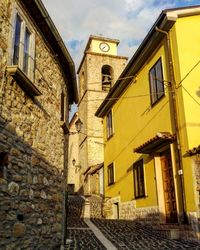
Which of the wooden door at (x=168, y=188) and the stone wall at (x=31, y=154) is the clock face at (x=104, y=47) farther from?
the stone wall at (x=31, y=154)

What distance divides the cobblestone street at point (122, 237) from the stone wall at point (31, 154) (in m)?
1.10

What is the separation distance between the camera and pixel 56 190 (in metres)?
8.40

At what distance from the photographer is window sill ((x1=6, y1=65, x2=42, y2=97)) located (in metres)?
5.86

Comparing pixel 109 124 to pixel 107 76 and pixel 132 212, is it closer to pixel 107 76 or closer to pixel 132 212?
pixel 132 212

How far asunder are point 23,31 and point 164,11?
489 cm

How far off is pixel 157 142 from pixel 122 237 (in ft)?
10.1

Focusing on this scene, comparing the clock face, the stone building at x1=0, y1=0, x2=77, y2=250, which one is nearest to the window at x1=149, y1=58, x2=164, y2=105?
the stone building at x1=0, y1=0, x2=77, y2=250

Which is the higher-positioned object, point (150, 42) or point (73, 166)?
point (150, 42)

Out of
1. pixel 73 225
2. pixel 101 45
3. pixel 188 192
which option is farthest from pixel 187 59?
pixel 101 45

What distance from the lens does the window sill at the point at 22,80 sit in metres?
5.86

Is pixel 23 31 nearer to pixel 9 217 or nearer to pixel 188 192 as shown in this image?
pixel 9 217

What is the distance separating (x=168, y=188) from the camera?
10195 mm

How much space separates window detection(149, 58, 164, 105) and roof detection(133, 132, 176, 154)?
1.66 metres

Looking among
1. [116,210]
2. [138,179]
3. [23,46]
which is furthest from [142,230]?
[23,46]
